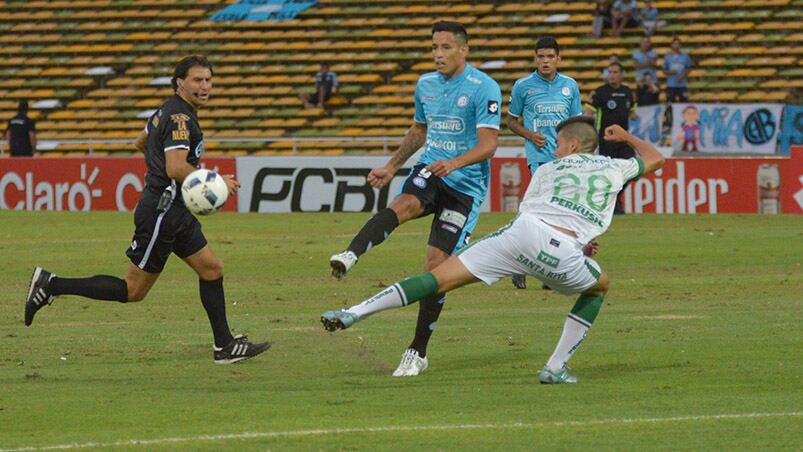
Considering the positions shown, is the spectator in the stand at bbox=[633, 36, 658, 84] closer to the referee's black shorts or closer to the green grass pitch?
the green grass pitch

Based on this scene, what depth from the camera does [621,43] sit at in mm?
34438

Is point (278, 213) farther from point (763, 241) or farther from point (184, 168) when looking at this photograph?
point (184, 168)

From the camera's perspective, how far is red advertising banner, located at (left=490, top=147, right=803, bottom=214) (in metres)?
25.2

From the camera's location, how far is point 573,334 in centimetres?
923

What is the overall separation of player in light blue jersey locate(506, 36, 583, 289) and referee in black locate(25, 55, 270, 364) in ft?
17.6

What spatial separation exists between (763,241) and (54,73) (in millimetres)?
24758

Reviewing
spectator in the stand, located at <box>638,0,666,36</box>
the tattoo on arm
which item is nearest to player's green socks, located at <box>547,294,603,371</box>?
the tattoo on arm

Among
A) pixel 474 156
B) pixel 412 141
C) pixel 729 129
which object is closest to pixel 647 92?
pixel 729 129

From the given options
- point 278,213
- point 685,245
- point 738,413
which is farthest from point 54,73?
point 738,413

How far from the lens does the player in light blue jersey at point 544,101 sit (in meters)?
15.2

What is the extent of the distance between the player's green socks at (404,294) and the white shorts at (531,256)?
25 cm

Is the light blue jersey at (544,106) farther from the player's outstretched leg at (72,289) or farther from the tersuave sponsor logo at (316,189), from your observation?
the tersuave sponsor logo at (316,189)

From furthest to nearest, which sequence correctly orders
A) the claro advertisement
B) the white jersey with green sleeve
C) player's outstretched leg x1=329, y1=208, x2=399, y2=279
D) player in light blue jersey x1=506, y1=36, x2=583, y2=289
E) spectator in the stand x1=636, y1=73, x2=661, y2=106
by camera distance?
spectator in the stand x1=636, y1=73, x2=661, y2=106 → the claro advertisement → player in light blue jersey x1=506, y1=36, x2=583, y2=289 → player's outstretched leg x1=329, y1=208, x2=399, y2=279 → the white jersey with green sleeve

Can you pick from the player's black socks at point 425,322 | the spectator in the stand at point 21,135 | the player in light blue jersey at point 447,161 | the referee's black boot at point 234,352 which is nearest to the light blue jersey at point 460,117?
the player in light blue jersey at point 447,161
